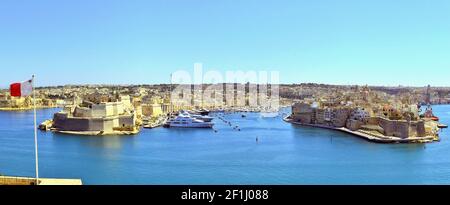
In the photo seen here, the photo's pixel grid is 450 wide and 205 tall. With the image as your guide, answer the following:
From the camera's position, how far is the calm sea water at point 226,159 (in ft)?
21.2

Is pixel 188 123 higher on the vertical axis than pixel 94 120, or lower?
lower

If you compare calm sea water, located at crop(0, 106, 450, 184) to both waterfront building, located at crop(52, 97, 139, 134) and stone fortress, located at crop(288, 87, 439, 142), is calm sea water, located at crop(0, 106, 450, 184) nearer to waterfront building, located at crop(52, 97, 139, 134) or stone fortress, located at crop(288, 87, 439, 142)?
stone fortress, located at crop(288, 87, 439, 142)

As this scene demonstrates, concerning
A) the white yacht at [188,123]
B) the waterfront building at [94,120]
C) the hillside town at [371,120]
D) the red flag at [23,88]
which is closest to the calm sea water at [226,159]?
the hillside town at [371,120]

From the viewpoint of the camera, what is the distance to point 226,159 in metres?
8.10

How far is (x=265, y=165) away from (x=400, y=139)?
462 centimetres

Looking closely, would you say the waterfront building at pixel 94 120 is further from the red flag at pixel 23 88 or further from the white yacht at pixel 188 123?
the red flag at pixel 23 88

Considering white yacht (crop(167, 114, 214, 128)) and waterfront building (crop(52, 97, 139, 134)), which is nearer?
waterfront building (crop(52, 97, 139, 134))

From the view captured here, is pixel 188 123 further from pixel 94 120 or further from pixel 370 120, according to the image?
pixel 370 120

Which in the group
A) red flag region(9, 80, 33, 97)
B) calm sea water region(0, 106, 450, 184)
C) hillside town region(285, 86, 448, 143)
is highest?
red flag region(9, 80, 33, 97)

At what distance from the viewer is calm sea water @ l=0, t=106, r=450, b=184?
21.2 feet

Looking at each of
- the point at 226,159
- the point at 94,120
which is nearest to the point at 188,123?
the point at 94,120

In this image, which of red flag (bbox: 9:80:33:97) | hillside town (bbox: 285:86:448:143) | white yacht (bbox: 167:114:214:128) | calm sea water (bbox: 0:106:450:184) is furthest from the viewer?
white yacht (bbox: 167:114:214:128)

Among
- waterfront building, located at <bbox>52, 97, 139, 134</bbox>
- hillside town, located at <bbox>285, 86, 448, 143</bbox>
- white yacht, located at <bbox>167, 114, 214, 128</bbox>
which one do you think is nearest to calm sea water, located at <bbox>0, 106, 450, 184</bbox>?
hillside town, located at <bbox>285, 86, 448, 143</bbox>

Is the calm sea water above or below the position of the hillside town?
below
